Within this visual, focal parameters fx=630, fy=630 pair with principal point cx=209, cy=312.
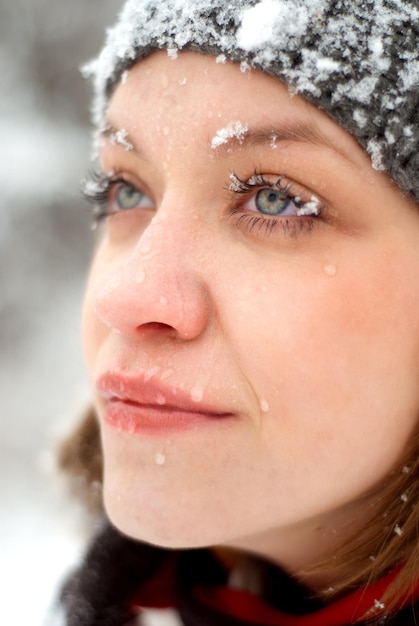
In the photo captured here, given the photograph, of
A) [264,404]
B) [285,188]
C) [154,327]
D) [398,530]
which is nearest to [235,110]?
[285,188]

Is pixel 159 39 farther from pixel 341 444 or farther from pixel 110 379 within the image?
pixel 341 444

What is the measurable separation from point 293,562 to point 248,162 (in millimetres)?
852

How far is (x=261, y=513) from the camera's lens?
1.12m

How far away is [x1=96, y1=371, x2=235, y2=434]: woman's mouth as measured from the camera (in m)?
1.08

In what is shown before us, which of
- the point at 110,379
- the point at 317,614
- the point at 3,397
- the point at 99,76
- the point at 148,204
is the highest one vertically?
the point at 99,76

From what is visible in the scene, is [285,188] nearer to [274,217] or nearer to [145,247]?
[274,217]

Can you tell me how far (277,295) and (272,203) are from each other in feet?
0.65

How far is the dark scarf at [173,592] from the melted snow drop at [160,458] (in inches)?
17.7

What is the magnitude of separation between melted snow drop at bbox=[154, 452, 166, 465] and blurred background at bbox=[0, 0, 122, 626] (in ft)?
9.79

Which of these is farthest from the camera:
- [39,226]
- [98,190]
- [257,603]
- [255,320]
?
[39,226]

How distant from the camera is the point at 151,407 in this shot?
114 cm

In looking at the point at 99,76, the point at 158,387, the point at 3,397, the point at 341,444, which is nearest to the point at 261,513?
the point at 341,444

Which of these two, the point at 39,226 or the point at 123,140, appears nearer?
the point at 123,140

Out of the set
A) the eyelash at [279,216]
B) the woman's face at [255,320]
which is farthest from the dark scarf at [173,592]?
the eyelash at [279,216]
